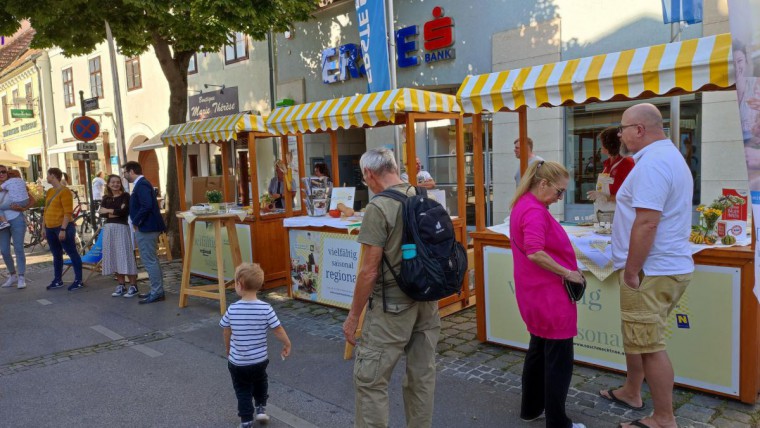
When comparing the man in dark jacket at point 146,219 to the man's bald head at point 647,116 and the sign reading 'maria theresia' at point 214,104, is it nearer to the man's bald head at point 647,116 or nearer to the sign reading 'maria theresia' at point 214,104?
the man's bald head at point 647,116

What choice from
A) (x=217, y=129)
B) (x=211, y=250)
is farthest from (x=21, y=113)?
(x=217, y=129)

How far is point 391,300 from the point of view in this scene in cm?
281

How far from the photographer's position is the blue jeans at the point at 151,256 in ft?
23.2

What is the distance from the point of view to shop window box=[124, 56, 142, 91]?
1936cm

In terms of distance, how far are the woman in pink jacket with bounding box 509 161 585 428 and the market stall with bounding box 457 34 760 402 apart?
1133 millimetres

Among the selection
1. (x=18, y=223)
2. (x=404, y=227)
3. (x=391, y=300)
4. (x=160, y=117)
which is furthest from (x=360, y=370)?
(x=160, y=117)

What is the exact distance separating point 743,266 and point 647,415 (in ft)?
3.68

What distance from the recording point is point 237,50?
15578 mm

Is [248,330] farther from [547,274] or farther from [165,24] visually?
[165,24]

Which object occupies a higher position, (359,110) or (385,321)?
(359,110)

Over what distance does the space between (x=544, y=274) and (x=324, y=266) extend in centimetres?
374

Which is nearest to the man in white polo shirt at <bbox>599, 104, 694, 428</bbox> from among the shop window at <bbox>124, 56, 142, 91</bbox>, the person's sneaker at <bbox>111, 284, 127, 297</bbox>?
the person's sneaker at <bbox>111, 284, 127, 297</bbox>

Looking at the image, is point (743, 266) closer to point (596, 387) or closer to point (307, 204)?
point (596, 387)

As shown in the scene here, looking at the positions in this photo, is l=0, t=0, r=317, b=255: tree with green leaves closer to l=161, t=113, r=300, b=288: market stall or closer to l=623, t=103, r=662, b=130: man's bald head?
l=161, t=113, r=300, b=288: market stall
